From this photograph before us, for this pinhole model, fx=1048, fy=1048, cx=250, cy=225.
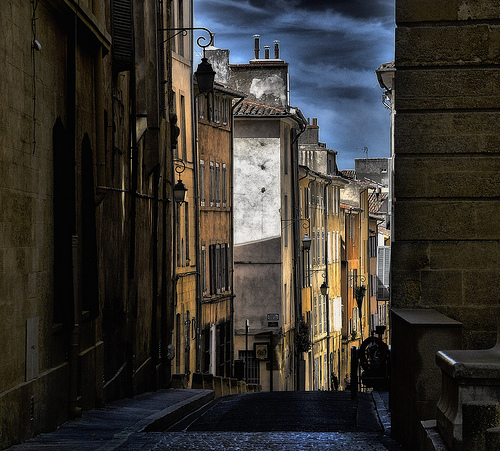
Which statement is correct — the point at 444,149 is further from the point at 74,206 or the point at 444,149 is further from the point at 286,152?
the point at 286,152

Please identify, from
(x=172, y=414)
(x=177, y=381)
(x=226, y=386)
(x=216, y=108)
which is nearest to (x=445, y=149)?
(x=172, y=414)

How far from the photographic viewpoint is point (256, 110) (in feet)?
143

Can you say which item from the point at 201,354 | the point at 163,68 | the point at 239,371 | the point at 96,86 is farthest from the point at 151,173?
the point at 239,371

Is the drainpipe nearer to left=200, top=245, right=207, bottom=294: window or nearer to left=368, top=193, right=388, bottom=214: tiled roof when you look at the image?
left=200, top=245, right=207, bottom=294: window

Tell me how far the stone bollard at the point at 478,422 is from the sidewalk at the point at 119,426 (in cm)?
423

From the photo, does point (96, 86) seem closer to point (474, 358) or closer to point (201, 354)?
point (474, 358)

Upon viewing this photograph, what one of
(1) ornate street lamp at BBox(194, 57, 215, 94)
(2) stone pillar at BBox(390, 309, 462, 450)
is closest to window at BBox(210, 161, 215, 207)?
(1) ornate street lamp at BBox(194, 57, 215, 94)

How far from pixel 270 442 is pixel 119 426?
2.09 m

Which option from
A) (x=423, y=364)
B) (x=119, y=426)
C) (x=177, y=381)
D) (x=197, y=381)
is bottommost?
(x=197, y=381)

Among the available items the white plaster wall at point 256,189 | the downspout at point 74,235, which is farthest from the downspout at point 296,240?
the downspout at point 74,235

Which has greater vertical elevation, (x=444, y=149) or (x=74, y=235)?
(x=444, y=149)

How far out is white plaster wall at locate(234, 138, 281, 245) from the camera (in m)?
42.9

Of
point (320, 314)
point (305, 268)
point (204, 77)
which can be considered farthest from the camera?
point (320, 314)

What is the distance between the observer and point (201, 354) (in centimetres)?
3231
